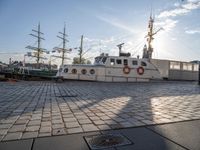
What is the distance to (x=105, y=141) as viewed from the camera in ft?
11.6

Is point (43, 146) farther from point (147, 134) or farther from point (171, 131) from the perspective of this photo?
point (171, 131)

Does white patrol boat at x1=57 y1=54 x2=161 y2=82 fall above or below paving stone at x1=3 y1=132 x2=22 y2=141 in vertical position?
above

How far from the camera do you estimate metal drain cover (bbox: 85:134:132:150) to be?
334cm

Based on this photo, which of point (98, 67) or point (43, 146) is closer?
point (43, 146)

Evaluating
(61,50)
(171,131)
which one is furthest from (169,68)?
(61,50)

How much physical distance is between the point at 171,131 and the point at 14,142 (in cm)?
295

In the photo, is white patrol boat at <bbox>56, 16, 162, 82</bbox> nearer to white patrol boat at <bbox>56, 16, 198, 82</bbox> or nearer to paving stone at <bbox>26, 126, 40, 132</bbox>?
white patrol boat at <bbox>56, 16, 198, 82</bbox>

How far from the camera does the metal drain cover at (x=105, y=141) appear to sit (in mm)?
3340

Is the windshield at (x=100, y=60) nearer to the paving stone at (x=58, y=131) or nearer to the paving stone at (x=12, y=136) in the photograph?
the paving stone at (x=58, y=131)

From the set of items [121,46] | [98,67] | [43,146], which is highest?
[121,46]

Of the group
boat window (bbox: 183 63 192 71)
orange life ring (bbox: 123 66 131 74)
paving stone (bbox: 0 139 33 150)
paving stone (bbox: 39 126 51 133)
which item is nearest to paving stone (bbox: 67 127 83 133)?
paving stone (bbox: 39 126 51 133)

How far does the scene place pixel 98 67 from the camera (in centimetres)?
1997

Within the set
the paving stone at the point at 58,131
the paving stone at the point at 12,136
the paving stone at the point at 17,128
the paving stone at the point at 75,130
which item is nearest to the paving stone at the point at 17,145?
the paving stone at the point at 12,136

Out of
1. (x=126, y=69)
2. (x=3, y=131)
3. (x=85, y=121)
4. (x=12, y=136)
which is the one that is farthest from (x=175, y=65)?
(x=12, y=136)
